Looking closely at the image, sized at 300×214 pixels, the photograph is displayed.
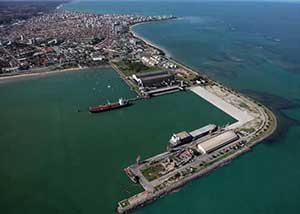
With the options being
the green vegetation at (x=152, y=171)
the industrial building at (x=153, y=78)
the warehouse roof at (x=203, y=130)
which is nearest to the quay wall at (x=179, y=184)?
the green vegetation at (x=152, y=171)

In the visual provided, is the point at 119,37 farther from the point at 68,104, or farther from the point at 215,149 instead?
the point at 215,149

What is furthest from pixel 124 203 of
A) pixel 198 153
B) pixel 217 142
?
pixel 217 142

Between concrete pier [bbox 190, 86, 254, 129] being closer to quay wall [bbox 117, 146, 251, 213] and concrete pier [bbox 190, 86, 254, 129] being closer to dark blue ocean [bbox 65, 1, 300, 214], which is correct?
dark blue ocean [bbox 65, 1, 300, 214]

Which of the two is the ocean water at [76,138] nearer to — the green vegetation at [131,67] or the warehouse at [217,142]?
the warehouse at [217,142]

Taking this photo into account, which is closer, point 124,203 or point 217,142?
point 124,203

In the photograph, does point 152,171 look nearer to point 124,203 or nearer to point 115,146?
point 124,203

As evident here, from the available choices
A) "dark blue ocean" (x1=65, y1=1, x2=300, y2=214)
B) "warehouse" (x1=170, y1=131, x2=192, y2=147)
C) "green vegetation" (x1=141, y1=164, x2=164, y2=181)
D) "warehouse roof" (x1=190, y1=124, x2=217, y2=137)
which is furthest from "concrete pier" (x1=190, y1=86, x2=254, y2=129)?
"green vegetation" (x1=141, y1=164, x2=164, y2=181)
